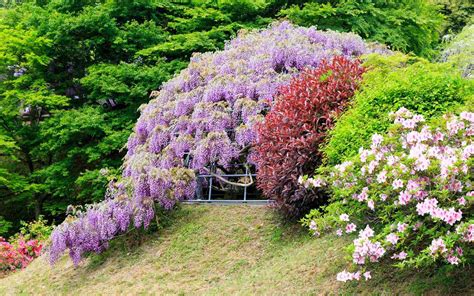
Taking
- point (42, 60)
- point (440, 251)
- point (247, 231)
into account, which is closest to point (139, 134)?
point (247, 231)

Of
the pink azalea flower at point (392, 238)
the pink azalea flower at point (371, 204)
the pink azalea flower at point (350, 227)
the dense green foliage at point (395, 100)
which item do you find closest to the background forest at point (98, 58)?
the dense green foliage at point (395, 100)

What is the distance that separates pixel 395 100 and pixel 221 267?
2.99 meters

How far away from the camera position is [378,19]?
553 inches

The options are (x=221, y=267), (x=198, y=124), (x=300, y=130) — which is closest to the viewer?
(x=300, y=130)

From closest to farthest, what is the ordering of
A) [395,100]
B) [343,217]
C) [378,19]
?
[343,217] < [395,100] < [378,19]

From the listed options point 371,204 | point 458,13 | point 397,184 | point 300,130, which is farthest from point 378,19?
point 397,184

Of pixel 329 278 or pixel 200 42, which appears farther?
pixel 200 42

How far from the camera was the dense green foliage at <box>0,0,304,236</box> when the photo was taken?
1303 cm

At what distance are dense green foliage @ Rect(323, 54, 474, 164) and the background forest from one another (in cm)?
712

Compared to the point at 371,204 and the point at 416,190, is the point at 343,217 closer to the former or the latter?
the point at 371,204

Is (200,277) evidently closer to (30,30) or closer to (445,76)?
(445,76)

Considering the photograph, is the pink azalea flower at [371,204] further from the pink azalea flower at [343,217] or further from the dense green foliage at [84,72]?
the dense green foliage at [84,72]

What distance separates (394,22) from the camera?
13961 mm

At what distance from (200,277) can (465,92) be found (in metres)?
3.76
